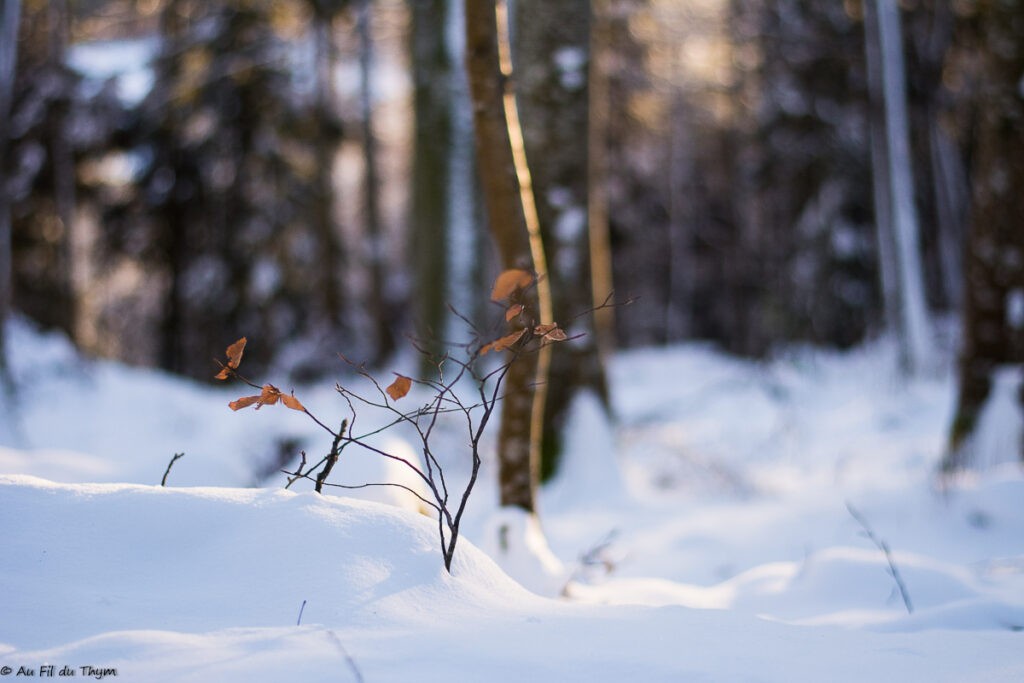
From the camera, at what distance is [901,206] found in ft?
33.5

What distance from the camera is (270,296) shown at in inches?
562

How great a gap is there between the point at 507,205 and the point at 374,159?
1132 cm

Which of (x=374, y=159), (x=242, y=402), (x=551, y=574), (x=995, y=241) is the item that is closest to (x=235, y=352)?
(x=242, y=402)

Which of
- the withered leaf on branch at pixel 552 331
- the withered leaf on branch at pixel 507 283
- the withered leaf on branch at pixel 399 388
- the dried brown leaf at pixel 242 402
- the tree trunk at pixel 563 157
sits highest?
the tree trunk at pixel 563 157

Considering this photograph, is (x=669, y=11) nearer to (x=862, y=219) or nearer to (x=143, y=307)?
(x=862, y=219)

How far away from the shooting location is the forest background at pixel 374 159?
32.8 feet

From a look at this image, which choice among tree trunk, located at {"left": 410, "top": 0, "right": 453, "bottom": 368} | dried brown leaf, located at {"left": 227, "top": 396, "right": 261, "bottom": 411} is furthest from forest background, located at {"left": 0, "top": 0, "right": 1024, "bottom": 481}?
dried brown leaf, located at {"left": 227, "top": 396, "right": 261, "bottom": 411}

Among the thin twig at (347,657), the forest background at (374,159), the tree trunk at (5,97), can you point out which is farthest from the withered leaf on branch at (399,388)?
the tree trunk at (5,97)

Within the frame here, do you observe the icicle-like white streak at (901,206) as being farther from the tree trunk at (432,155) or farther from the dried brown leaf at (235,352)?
the dried brown leaf at (235,352)

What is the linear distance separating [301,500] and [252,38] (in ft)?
43.3

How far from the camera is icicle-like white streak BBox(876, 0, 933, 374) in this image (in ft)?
32.5

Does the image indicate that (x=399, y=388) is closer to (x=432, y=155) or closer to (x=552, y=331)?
(x=552, y=331)

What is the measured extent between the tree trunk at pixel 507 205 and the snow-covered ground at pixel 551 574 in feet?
0.73

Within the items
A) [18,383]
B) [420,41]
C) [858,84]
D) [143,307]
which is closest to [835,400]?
[420,41]
